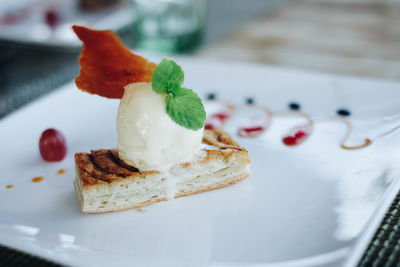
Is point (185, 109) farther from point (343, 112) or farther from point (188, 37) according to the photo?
point (188, 37)

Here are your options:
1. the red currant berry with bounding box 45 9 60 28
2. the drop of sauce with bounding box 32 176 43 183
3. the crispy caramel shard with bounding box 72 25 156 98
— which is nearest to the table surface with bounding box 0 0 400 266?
the red currant berry with bounding box 45 9 60 28

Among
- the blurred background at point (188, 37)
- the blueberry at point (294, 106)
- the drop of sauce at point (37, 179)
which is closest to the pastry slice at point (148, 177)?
the drop of sauce at point (37, 179)

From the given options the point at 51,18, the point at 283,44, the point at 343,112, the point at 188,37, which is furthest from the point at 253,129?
the point at 51,18

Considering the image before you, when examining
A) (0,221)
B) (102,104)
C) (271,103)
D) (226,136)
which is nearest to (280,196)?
(226,136)

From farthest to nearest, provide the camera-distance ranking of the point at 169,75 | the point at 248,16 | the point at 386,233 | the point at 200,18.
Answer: the point at 248,16, the point at 200,18, the point at 169,75, the point at 386,233

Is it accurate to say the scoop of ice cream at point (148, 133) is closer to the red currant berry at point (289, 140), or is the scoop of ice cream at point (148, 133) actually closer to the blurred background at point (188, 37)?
the red currant berry at point (289, 140)

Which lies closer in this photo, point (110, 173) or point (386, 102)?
point (110, 173)

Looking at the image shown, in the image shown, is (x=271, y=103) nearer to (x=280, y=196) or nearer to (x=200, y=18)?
(x=280, y=196)
